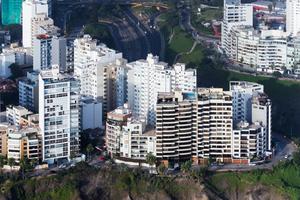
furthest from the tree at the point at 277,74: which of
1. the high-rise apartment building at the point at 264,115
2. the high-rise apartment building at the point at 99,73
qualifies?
the high-rise apartment building at the point at 264,115

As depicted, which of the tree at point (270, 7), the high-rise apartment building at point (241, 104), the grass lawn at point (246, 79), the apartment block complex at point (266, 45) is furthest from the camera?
the tree at point (270, 7)

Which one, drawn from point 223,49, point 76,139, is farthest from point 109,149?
point 223,49

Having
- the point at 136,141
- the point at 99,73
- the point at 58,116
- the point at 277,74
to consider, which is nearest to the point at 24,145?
the point at 58,116

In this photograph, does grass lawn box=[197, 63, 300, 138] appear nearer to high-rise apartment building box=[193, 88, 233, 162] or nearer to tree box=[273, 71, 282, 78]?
tree box=[273, 71, 282, 78]

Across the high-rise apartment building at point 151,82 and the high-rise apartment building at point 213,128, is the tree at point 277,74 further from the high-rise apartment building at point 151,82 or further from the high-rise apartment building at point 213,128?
the high-rise apartment building at point 213,128

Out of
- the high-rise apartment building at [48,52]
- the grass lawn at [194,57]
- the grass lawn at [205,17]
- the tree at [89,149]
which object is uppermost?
the grass lawn at [205,17]

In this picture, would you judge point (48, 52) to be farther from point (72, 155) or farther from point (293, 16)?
point (293, 16)

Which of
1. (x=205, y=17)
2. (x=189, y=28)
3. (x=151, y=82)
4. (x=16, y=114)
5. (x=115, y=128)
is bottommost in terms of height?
(x=115, y=128)
